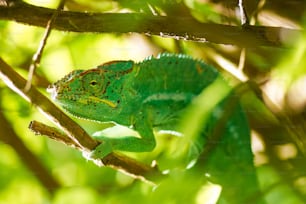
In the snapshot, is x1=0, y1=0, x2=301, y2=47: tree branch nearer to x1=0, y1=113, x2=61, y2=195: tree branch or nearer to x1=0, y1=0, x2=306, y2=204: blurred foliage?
x1=0, y1=0, x2=306, y2=204: blurred foliage

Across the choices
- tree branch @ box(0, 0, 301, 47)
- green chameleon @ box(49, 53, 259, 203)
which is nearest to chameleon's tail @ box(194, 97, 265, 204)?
green chameleon @ box(49, 53, 259, 203)

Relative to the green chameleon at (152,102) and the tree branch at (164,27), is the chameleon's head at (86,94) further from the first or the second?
the tree branch at (164,27)

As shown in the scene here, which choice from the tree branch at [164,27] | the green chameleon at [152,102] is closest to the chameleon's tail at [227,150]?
the green chameleon at [152,102]

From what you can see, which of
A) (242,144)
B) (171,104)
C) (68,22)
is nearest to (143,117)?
(171,104)

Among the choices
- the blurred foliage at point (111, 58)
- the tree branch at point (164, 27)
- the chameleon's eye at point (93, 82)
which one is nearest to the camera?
the tree branch at point (164, 27)

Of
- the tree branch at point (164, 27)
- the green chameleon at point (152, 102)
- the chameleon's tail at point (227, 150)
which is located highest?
the tree branch at point (164, 27)

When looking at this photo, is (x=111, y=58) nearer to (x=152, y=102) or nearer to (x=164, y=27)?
(x=152, y=102)
